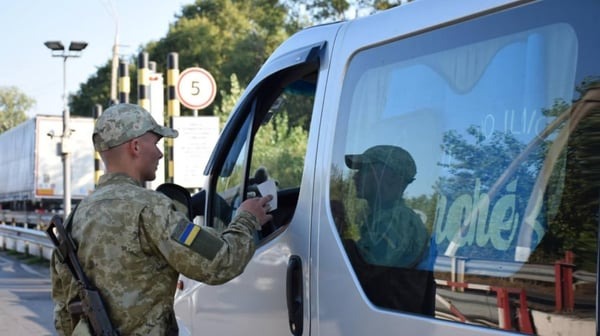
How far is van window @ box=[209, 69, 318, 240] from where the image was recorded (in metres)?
3.32

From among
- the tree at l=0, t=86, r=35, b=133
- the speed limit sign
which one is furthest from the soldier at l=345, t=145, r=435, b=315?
the tree at l=0, t=86, r=35, b=133

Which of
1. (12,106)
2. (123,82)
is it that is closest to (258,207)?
(123,82)

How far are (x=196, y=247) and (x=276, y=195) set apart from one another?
591 mm

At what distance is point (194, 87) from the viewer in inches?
408

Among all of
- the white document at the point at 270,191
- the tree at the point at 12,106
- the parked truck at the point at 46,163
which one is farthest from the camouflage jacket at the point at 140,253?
the tree at the point at 12,106

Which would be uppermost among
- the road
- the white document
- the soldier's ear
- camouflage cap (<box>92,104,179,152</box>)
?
camouflage cap (<box>92,104,179,152</box>)

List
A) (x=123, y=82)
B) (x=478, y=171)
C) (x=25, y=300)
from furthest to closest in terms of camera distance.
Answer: (x=123, y=82) < (x=25, y=300) < (x=478, y=171)

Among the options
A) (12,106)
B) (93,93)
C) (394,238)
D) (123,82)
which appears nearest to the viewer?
(394,238)

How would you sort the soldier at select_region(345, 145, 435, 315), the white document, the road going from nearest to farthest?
the soldier at select_region(345, 145, 435, 315), the white document, the road

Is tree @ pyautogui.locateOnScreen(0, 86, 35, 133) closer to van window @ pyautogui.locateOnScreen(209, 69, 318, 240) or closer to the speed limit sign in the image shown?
the speed limit sign

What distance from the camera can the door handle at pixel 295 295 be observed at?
2.67 m

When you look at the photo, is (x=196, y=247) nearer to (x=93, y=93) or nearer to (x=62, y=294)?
(x=62, y=294)

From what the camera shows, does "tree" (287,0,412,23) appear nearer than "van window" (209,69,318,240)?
No

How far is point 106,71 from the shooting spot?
5050 cm
